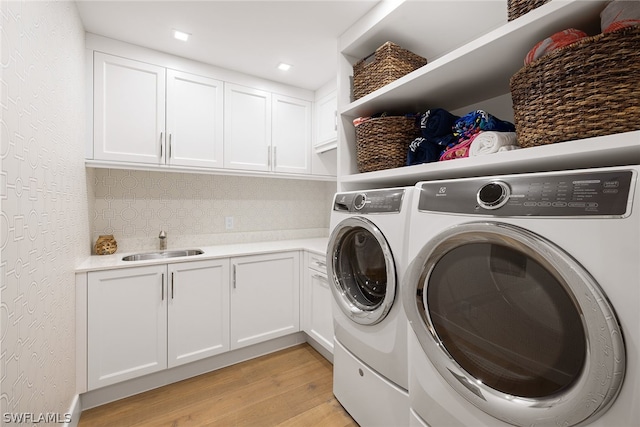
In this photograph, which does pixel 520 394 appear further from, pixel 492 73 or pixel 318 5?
pixel 318 5

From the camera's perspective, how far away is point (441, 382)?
3.17ft

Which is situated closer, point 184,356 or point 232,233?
point 184,356

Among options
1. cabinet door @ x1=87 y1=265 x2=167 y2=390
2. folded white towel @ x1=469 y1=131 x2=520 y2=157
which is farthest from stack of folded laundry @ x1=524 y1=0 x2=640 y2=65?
cabinet door @ x1=87 y1=265 x2=167 y2=390

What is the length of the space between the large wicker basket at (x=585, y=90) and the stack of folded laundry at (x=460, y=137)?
155 mm

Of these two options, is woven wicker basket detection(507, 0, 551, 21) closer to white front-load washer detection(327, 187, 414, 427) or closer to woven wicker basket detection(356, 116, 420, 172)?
woven wicker basket detection(356, 116, 420, 172)

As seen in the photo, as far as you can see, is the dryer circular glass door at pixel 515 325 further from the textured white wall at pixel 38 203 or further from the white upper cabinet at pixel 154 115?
the white upper cabinet at pixel 154 115

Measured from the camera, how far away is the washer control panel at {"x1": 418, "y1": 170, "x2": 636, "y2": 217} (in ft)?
2.00

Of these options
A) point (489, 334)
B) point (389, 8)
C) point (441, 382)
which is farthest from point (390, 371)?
point (389, 8)

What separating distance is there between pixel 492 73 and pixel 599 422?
1.28 metres

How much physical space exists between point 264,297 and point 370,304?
1088 mm

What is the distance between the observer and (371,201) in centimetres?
133

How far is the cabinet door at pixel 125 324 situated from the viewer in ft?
5.36

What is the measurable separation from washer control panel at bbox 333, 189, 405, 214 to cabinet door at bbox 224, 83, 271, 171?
3.75 feet

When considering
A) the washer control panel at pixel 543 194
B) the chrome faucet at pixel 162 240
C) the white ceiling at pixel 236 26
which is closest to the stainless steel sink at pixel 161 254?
the chrome faucet at pixel 162 240
